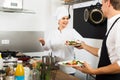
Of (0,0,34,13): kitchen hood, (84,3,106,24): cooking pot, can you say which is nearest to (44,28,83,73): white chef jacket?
(84,3,106,24): cooking pot

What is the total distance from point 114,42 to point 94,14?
3.97ft

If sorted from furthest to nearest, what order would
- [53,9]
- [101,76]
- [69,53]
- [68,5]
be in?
[53,9]
[68,5]
[69,53]
[101,76]

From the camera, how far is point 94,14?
2.53 m

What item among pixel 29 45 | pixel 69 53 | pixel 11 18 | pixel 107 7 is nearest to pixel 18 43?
pixel 29 45

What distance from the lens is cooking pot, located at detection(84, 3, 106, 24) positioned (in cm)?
242

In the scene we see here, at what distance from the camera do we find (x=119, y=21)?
137cm

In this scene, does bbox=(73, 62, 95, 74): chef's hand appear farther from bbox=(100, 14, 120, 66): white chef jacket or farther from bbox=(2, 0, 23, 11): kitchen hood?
bbox=(2, 0, 23, 11): kitchen hood

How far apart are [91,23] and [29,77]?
145 centimetres

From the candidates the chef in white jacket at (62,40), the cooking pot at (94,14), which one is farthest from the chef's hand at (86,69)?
the cooking pot at (94,14)

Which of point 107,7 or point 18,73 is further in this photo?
point 107,7

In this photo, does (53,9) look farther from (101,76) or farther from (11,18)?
(101,76)

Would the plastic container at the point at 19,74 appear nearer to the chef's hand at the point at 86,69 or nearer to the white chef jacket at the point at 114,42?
the chef's hand at the point at 86,69

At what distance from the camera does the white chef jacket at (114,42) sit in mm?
1319

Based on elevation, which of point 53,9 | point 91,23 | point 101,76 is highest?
point 53,9
